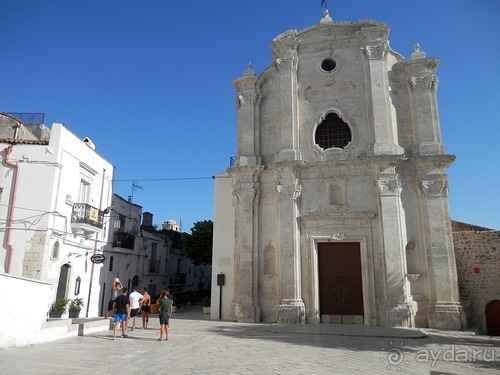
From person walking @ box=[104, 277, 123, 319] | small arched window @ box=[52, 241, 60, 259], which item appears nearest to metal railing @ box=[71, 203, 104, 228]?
small arched window @ box=[52, 241, 60, 259]

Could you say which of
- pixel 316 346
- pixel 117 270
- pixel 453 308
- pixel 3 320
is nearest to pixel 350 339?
pixel 316 346

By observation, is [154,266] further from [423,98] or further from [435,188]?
[423,98]

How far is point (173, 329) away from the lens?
1299 centimetres

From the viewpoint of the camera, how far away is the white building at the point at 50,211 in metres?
14.1

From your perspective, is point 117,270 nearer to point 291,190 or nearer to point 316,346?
point 291,190

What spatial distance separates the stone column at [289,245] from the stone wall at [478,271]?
6674 millimetres

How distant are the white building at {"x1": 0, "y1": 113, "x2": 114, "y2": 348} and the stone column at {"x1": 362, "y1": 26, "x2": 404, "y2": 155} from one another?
43.6ft

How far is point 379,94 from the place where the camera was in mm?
16266

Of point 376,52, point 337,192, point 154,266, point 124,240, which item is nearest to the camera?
point 337,192

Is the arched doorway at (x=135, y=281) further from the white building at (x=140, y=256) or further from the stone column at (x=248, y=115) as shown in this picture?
the stone column at (x=248, y=115)

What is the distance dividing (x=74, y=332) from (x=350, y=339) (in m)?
8.42

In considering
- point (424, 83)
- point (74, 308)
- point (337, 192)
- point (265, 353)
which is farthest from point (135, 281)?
point (424, 83)

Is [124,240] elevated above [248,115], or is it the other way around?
[248,115]

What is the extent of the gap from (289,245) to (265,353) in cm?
698
